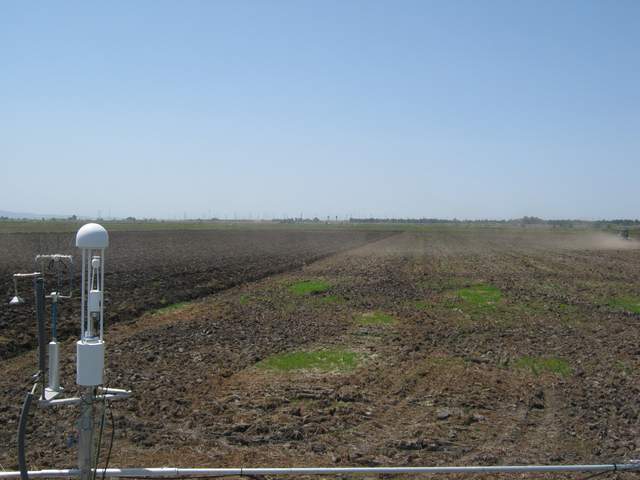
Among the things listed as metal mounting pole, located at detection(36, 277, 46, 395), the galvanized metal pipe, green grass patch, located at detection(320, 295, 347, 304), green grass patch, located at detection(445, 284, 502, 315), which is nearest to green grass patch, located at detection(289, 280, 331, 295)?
green grass patch, located at detection(320, 295, 347, 304)

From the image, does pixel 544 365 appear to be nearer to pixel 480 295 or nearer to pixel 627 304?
pixel 480 295

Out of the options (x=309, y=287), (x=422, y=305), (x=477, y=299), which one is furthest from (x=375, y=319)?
(x=309, y=287)

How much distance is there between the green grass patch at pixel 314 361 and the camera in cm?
1098

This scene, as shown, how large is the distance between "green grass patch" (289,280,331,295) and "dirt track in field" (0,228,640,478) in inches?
152

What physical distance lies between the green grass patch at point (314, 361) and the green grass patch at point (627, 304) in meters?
11.3

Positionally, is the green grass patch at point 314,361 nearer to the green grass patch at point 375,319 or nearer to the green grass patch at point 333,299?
the green grass patch at point 375,319

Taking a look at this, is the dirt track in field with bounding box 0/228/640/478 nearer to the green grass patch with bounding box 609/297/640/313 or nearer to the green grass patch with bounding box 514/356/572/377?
the green grass patch with bounding box 514/356/572/377

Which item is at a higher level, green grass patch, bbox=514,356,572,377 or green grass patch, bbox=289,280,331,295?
green grass patch, bbox=289,280,331,295

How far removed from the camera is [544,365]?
11281 mm

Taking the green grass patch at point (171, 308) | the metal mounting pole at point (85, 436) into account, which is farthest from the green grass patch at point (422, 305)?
the metal mounting pole at point (85, 436)

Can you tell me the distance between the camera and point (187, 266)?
32812 millimetres

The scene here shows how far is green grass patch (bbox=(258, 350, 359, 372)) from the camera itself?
10984 millimetres

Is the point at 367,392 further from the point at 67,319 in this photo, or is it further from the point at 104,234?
the point at 67,319

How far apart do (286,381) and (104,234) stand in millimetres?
6023
